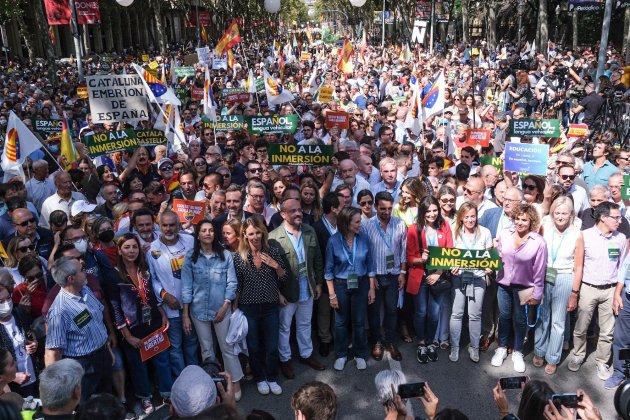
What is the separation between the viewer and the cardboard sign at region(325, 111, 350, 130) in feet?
34.1

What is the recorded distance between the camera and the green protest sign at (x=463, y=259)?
512 centimetres

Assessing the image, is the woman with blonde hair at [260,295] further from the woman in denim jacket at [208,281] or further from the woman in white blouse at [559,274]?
the woman in white blouse at [559,274]

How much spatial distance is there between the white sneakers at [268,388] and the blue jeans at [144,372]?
33.1 inches

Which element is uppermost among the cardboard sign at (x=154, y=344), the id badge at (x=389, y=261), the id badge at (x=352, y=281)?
the id badge at (x=389, y=261)

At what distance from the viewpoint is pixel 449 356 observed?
583 centimetres

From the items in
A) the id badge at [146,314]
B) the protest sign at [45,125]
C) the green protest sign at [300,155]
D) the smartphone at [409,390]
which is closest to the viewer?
the smartphone at [409,390]

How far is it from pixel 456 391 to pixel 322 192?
3.00 meters

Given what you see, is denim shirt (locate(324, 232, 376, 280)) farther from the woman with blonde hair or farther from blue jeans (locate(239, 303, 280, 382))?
blue jeans (locate(239, 303, 280, 382))

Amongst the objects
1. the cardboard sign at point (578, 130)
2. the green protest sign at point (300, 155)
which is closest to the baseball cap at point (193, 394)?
the green protest sign at point (300, 155)

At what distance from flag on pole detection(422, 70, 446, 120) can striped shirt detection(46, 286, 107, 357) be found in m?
6.90

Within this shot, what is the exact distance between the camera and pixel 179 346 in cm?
518

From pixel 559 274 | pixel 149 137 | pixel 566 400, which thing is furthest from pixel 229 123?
pixel 566 400

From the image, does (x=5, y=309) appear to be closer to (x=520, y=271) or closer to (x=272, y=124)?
(x=520, y=271)

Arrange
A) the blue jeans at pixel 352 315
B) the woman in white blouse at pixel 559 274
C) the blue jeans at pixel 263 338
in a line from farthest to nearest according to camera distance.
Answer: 1. the blue jeans at pixel 352 315
2. the woman in white blouse at pixel 559 274
3. the blue jeans at pixel 263 338
